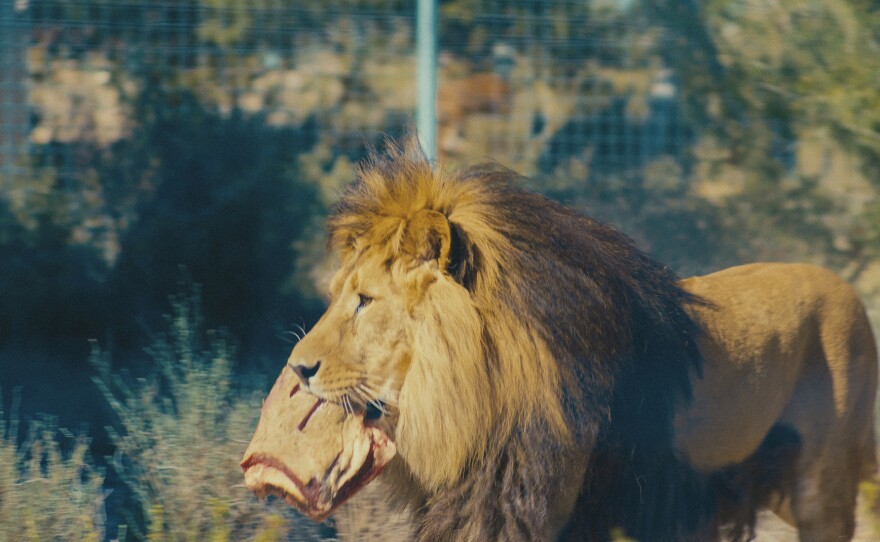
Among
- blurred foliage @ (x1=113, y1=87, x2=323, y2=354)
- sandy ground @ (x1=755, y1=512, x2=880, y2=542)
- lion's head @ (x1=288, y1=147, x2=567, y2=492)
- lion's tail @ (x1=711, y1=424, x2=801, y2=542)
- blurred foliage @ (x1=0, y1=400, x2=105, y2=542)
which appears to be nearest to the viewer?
lion's head @ (x1=288, y1=147, x2=567, y2=492)

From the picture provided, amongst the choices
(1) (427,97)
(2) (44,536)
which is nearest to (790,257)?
(1) (427,97)

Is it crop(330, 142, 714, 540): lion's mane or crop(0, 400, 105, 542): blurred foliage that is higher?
crop(330, 142, 714, 540): lion's mane

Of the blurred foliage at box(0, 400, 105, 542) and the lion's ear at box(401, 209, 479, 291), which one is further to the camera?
Answer: the blurred foliage at box(0, 400, 105, 542)

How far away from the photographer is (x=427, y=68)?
452cm

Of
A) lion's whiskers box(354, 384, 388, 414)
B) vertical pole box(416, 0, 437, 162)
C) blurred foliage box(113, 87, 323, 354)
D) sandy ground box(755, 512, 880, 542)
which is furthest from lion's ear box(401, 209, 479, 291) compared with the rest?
blurred foliage box(113, 87, 323, 354)

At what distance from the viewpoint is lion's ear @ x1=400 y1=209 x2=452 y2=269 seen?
7.76 ft

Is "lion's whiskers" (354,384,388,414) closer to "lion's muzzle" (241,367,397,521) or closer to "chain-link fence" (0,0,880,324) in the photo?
"lion's muzzle" (241,367,397,521)

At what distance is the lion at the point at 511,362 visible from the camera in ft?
7.72

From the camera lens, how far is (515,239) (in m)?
2.40

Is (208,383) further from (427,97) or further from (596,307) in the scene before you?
(596,307)

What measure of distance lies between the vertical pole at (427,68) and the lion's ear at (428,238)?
2076 mm

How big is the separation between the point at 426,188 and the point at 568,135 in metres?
2.98

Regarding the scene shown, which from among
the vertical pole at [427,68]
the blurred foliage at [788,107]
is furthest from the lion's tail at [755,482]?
the blurred foliage at [788,107]

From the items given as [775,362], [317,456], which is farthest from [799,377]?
[317,456]
